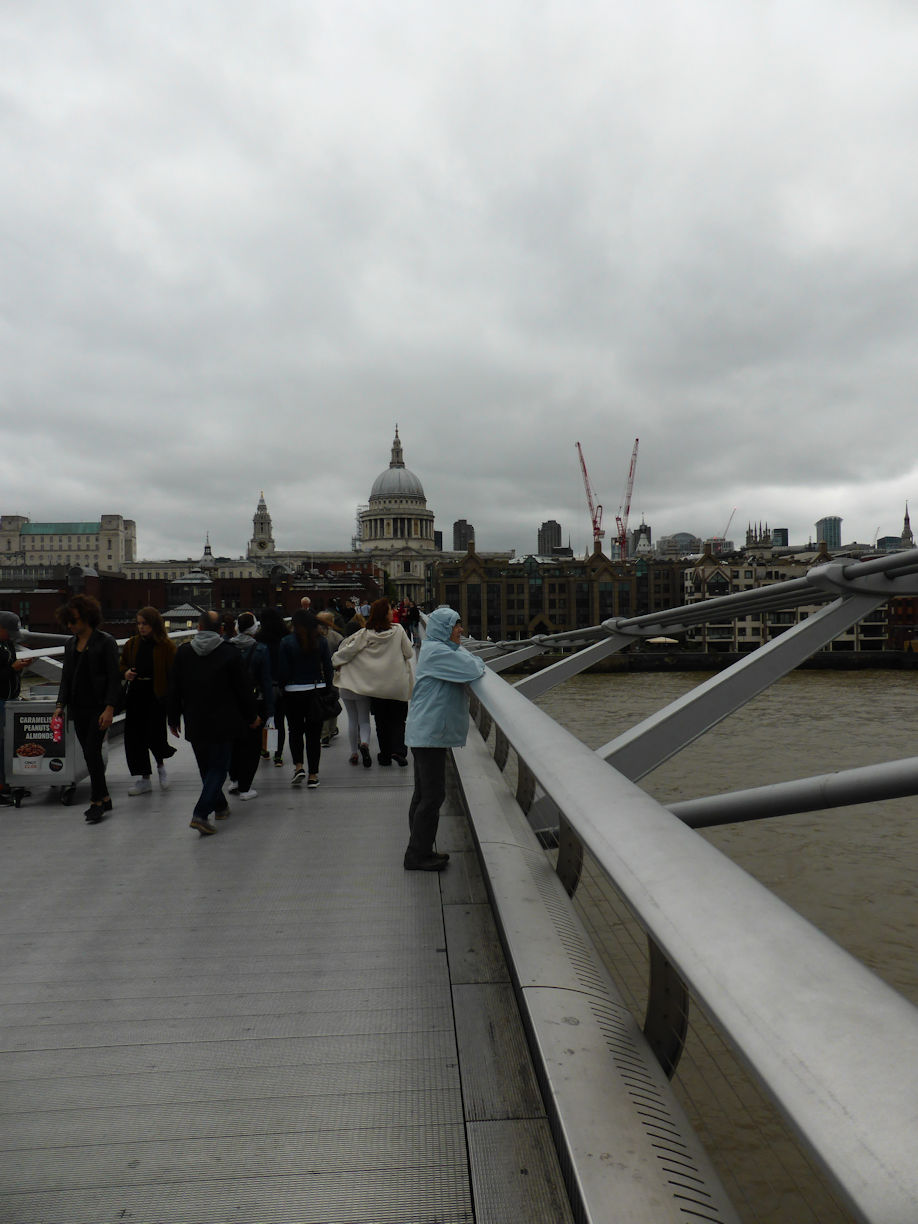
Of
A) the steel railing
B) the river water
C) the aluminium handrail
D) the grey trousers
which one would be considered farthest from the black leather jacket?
the aluminium handrail

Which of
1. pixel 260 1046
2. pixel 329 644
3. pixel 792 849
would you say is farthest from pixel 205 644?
pixel 792 849

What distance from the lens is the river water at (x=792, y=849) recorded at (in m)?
4.22

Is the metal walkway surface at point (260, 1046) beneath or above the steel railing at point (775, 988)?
beneath

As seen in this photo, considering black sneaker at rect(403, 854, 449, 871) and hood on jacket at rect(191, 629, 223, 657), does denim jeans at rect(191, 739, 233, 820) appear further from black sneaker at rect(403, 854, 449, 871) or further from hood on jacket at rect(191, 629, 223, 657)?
black sneaker at rect(403, 854, 449, 871)

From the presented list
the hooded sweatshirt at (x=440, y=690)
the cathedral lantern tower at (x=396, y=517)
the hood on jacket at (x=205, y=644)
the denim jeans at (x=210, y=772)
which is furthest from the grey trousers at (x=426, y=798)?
the cathedral lantern tower at (x=396, y=517)

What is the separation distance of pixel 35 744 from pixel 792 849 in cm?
1539

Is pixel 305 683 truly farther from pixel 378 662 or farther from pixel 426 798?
pixel 426 798

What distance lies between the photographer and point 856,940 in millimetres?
11633

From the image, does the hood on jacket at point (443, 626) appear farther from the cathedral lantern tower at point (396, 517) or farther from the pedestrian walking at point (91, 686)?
the cathedral lantern tower at point (396, 517)

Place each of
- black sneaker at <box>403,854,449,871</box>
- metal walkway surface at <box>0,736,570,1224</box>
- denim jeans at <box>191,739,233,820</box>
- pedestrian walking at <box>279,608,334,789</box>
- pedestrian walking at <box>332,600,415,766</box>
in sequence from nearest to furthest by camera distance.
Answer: metal walkway surface at <box>0,736,570,1224</box> < black sneaker at <box>403,854,449,871</box> < denim jeans at <box>191,739,233,820</box> < pedestrian walking at <box>279,608,334,789</box> < pedestrian walking at <box>332,600,415,766</box>

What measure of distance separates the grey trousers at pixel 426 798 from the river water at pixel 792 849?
58.1 inches

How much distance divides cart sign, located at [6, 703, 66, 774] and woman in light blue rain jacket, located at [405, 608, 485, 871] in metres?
2.99

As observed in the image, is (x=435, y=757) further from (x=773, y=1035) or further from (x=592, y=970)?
(x=773, y=1035)

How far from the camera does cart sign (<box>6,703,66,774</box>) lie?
18.6 ft
